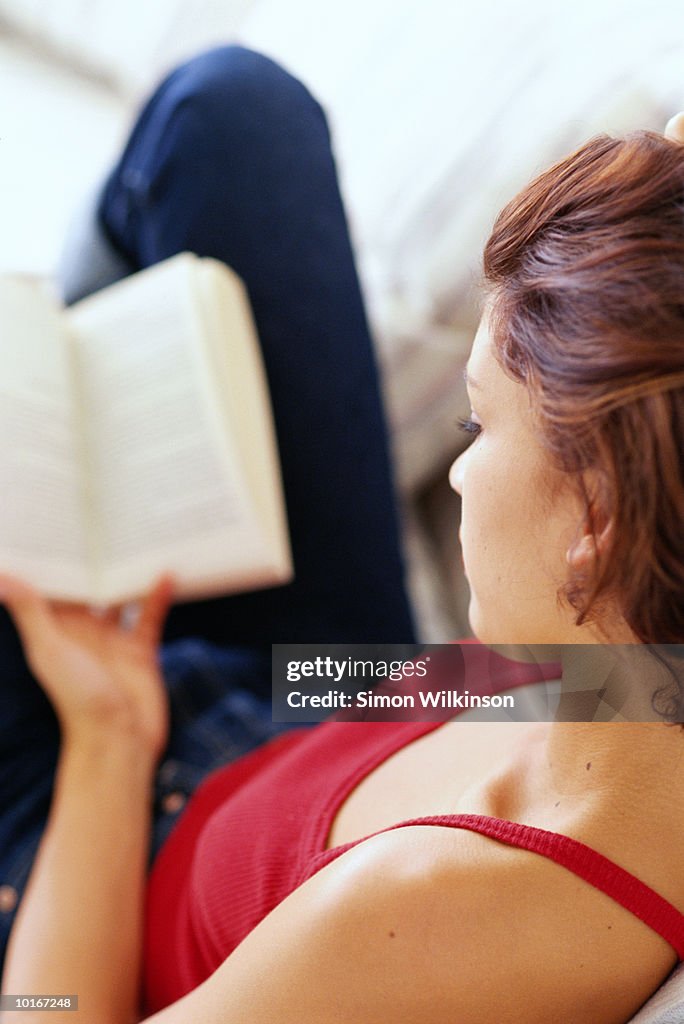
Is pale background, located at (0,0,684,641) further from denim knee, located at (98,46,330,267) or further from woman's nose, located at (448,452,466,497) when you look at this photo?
woman's nose, located at (448,452,466,497)

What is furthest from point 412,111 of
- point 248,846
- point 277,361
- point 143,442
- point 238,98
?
point 248,846

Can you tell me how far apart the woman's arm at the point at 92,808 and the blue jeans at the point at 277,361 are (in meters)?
0.04

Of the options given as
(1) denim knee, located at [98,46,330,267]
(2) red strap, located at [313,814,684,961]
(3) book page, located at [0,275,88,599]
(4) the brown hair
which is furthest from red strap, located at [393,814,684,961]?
(1) denim knee, located at [98,46,330,267]

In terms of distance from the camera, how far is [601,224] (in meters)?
0.33

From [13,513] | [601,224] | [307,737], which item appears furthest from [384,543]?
[601,224]

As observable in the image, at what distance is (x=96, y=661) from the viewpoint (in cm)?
66

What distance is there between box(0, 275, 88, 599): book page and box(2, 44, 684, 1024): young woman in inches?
9.3

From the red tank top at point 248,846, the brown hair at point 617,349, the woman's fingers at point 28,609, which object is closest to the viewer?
the brown hair at point 617,349

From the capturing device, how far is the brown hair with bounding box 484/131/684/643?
306 mm

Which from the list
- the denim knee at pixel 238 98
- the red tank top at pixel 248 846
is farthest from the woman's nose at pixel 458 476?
the denim knee at pixel 238 98

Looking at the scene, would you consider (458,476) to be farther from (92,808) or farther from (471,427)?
(92,808)

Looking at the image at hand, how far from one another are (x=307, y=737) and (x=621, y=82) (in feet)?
1.95

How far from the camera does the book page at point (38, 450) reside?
615 millimetres

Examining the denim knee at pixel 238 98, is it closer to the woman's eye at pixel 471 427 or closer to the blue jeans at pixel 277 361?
the blue jeans at pixel 277 361
